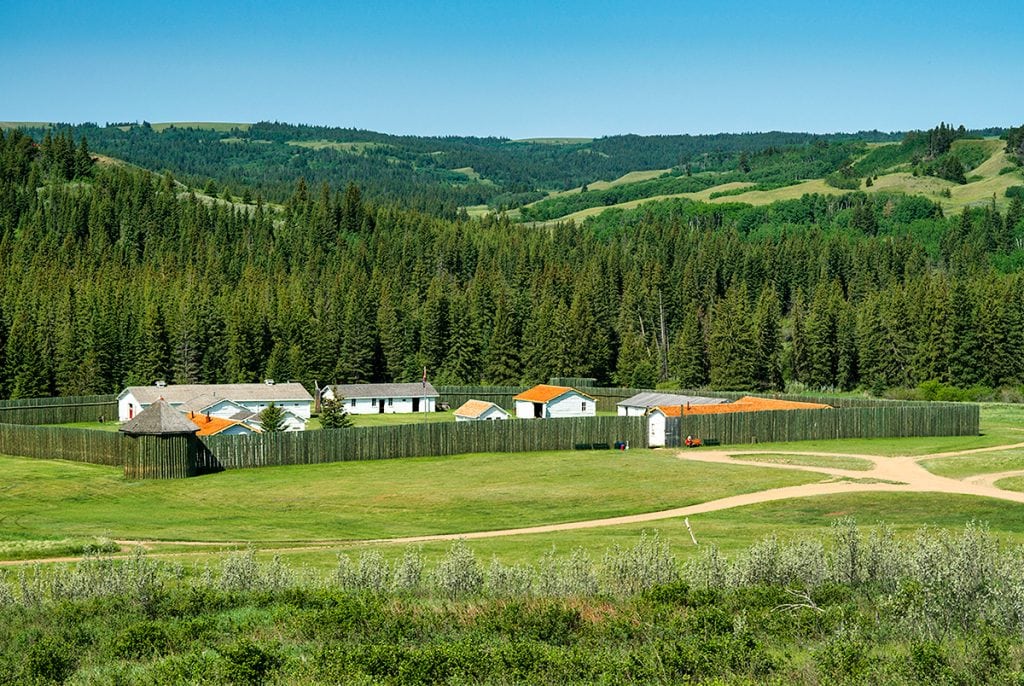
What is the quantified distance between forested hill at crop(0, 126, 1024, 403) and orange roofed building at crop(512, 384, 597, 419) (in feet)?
61.1

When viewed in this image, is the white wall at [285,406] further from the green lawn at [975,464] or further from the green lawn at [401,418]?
the green lawn at [975,464]

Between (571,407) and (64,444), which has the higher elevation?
(64,444)

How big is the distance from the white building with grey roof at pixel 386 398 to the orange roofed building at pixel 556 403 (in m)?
11.0

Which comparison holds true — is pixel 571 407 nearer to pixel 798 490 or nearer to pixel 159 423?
pixel 159 423

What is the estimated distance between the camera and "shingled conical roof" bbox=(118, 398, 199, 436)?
182 ft

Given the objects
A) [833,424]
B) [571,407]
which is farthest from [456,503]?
[571,407]

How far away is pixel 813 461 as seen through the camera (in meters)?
58.4

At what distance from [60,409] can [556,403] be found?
41.9m

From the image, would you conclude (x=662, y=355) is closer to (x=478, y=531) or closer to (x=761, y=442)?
(x=761, y=442)

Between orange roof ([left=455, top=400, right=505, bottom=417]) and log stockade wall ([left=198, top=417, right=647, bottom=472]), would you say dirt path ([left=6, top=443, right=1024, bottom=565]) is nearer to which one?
log stockade wall ([left=198, top=417, right=647, bottom=472])

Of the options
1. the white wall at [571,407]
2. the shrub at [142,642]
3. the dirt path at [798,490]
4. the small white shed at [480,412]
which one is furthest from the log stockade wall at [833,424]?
the shrub at [142,642]

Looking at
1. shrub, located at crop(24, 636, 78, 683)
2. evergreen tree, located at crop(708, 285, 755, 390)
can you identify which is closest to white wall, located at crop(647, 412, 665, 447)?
evergreen tree, located at crop(708, 285, 755, 390)

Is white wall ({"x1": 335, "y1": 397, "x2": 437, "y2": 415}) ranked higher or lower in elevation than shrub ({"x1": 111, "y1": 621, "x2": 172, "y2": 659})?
lower

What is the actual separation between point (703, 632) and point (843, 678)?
375cm
